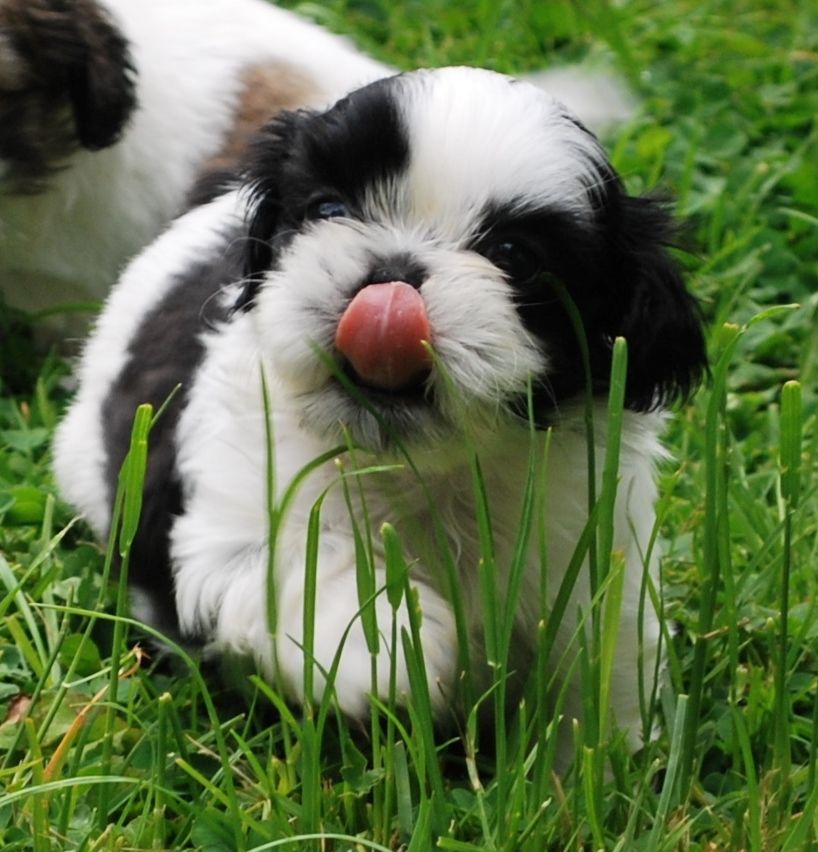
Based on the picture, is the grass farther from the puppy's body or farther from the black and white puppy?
the puppy's body

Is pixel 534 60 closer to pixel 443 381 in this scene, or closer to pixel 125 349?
pixel 125 349

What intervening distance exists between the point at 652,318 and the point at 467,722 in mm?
557

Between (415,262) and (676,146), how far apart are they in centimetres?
239

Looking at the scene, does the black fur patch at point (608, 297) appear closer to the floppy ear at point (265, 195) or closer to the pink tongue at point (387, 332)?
the pink tongue at point (387, 332)

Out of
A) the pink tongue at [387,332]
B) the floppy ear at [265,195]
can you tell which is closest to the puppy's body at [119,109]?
the floppy ear at [265,195]

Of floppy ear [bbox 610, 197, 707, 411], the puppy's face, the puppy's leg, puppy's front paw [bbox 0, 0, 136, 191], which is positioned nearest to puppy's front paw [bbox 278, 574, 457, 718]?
the puppy's leg

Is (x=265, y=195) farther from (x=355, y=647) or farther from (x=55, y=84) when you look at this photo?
(x=55, y=84)

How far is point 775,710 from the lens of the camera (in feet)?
5.90

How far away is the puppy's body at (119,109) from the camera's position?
3004 millimetres

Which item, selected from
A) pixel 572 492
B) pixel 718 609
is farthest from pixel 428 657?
pixel 718 609

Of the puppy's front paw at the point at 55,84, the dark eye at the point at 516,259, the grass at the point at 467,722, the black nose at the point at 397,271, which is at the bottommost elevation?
the grass at the point at 467,722

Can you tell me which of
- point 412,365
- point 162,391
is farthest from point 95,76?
point 412,365

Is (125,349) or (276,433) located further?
(125,349)

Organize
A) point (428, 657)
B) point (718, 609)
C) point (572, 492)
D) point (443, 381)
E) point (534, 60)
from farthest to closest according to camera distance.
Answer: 1. point (534, 60)
2. point (718, 609)
3. point (572, 492)
4. point (428, 657)
5. point (443, 381)
